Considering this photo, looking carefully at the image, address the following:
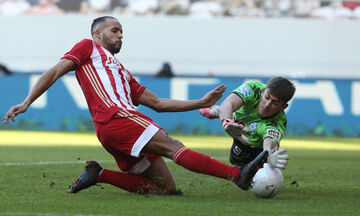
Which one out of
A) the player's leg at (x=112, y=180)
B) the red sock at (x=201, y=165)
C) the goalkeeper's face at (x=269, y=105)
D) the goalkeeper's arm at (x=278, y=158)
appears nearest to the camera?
the goalkeeper's arm at (x=278, y=158)

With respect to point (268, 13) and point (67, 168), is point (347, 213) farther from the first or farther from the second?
point (268, 13)

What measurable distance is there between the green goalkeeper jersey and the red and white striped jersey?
1.13 metres

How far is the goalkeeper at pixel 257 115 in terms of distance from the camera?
626 centimetres

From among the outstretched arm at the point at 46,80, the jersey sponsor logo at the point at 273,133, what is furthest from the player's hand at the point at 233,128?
the outstretched arm at the point at 46,80

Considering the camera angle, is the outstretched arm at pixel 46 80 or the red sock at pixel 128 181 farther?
the red sock at pixel 128 181

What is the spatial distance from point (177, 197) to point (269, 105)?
1.29 meters

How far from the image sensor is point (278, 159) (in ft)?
20.1

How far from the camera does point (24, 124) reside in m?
18.7

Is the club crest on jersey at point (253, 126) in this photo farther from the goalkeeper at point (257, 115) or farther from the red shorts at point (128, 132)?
the red shorts at point (128, 132)

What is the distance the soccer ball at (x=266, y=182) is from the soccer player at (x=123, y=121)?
17 centimetres

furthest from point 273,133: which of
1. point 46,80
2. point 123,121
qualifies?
point 46,80

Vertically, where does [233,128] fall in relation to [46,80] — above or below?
below

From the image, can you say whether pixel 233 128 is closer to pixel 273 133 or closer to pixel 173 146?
pixel 173 146

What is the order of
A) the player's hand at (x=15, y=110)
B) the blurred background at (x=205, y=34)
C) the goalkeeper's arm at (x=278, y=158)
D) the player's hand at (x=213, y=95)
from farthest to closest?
1. the blurred background at (x=205, y=34)
2. the player's hand at (x=213, y=95)
3. the goalkeeper's arm at (x=278, y=158)
4. the player's hand at (x=15, y=110)
